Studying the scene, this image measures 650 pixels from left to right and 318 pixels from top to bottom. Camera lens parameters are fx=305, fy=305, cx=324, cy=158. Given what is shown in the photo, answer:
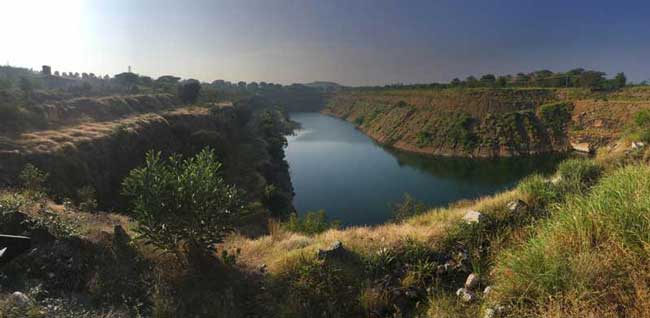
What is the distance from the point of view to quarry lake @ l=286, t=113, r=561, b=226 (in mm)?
36219

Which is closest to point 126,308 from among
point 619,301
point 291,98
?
point 619,301

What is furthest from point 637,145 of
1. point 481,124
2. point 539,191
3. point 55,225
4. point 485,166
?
point 481,124

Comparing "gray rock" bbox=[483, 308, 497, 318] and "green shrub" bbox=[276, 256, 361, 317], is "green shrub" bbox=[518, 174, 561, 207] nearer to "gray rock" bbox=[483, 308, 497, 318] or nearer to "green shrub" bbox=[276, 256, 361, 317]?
"gray rock" bbox=[483, 308, 497, 318]

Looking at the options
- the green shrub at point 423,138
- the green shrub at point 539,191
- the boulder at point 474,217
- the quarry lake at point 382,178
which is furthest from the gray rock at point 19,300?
the green shrub at point 423,138

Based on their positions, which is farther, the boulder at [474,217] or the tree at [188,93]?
the tree at [188,93]

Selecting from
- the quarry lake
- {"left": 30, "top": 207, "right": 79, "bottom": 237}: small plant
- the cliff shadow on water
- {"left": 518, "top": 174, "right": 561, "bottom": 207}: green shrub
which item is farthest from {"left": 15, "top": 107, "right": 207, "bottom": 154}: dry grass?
the cliff shadow on water

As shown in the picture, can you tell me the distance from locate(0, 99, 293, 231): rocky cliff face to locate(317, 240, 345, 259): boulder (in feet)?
50.0

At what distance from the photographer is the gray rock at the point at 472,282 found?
17.3ft

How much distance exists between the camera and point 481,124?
205ft

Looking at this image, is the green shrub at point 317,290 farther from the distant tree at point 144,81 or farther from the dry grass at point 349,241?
the distant tree at point 144,81

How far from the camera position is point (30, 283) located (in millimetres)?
5047

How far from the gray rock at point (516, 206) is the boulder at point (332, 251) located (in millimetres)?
4511

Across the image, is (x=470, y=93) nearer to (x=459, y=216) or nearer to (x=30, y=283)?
(x=459, y=216)

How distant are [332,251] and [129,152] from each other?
27.9m
